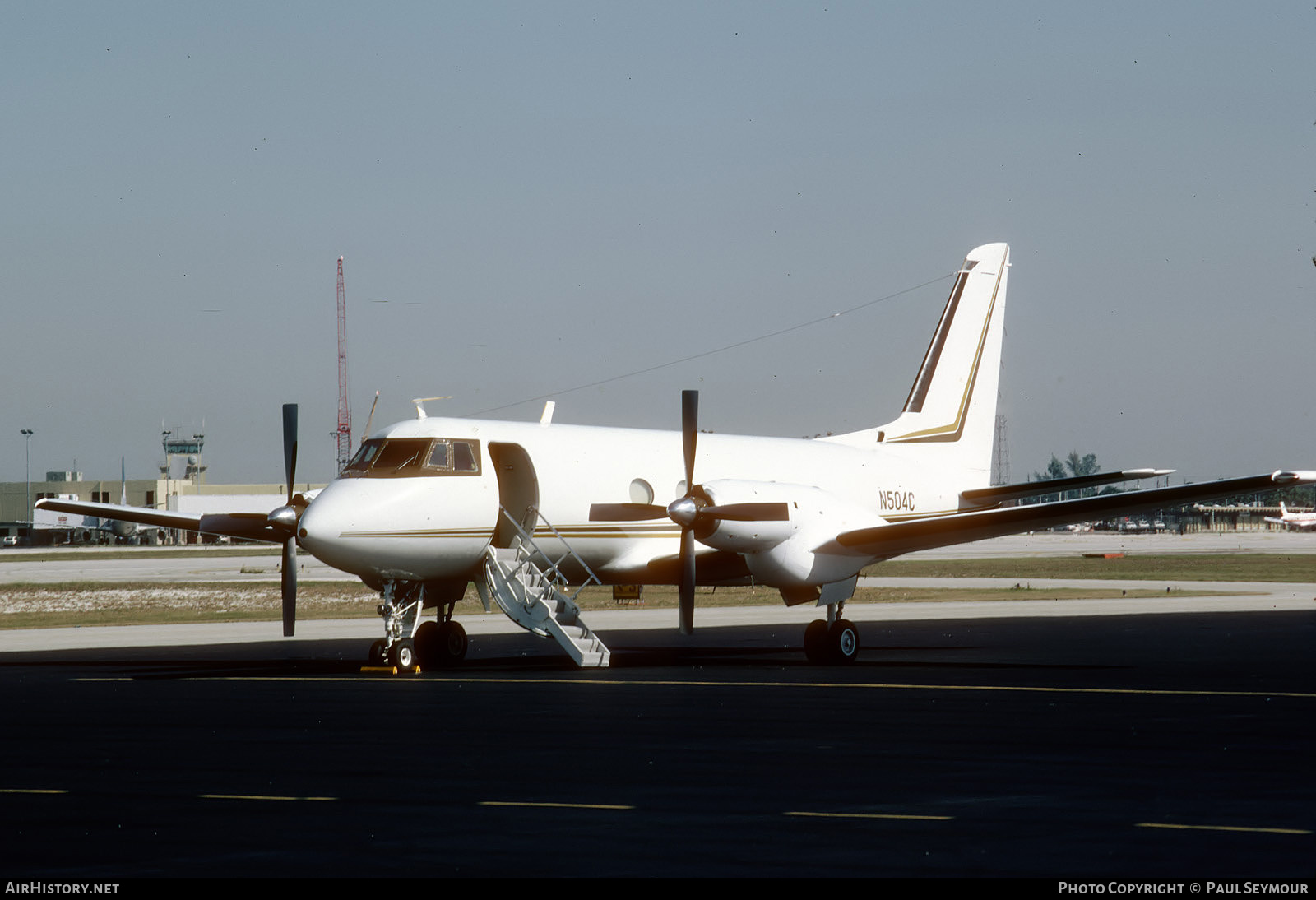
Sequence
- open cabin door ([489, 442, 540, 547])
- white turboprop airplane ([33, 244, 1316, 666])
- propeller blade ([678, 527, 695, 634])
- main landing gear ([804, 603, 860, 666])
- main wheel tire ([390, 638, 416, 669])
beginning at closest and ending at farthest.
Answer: white turboprop airplane ([33, 244, 1316, 666]) → main wheel tire ([390, 638, 416, 669]) → propeller blade ([678, 527, 695, 634]) → open cabin door ([489, 442, 540, 547]) → main landing gear ([804, 603, 860, 666])

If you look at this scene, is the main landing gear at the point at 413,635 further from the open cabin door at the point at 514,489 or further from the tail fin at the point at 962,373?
the tail fin at the point at 962,373

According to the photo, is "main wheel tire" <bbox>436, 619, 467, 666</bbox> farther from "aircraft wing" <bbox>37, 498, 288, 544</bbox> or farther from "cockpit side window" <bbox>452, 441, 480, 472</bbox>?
"aircraft wing" <bbox>37, 498, 288, 544</bbox>

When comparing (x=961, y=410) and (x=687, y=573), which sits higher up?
(x=961, y=410)

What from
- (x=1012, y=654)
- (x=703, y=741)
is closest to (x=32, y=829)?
(x=703, y=741)

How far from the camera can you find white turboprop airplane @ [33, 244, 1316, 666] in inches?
1053

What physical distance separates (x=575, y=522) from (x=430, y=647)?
3557 millimetres

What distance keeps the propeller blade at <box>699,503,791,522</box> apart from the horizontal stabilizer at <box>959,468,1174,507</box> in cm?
568

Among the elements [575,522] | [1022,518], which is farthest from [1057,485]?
[575,522]

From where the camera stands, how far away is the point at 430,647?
29.2 metres

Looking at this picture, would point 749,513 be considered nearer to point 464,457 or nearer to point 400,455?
point 464,457

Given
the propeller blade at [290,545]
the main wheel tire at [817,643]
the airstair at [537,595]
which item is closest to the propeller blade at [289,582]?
the propeller blade at [290,545]

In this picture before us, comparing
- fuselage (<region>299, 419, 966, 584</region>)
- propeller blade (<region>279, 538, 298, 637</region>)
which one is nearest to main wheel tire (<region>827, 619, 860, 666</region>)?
fuselage (<region>299, 419, 966, 584</region>)

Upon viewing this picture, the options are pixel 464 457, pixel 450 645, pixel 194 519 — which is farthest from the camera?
pixel 194 519

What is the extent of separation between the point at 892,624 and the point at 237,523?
18445 mm
